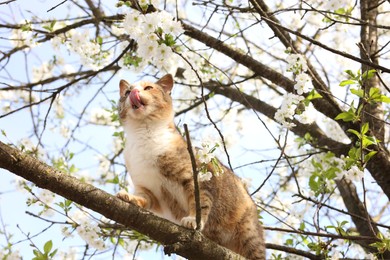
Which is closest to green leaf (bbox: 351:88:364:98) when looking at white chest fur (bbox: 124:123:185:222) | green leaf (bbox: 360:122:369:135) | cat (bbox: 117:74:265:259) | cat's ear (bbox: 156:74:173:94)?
green leaf (bbox: 360:122:369:135)

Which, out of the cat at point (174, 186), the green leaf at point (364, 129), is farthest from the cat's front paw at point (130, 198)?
the green leaf at point (364, 129)

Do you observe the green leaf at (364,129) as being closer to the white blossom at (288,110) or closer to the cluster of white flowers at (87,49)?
the white blossom at (288,110)

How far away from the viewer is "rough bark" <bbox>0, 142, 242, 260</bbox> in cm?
255

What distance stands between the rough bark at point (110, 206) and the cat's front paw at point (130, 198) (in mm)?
561

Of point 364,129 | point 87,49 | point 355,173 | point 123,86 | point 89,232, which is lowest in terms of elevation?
point 89,232

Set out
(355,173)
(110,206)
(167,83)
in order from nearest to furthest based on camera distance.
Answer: (110,206)
(355,173)
(167,83)

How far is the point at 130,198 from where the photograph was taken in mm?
3498

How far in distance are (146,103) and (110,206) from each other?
1.47m

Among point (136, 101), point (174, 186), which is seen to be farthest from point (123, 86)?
point (174, 186)

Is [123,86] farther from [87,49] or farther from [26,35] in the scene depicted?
[26,35]

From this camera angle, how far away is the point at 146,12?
11.1ft

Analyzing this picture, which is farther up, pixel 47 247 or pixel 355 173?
pixel 355 173

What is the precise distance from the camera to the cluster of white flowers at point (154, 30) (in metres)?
3.23

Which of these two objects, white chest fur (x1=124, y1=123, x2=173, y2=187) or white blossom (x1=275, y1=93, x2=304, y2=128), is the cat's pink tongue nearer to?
white chest fur (x1=124, y1=123, x2=173, y2=187)
